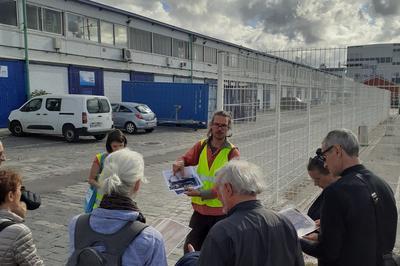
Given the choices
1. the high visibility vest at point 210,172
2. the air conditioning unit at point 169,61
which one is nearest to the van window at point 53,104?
the high visibility vest at point 210,172

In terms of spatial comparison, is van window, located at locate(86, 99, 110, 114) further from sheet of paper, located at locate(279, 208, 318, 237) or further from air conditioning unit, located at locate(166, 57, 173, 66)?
air conditioning unit, located at locate(166, 57, 173, 66)

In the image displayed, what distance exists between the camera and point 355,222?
7.64 ft

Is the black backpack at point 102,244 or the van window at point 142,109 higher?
the van window at point 142,109

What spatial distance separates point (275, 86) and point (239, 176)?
4.44 metres

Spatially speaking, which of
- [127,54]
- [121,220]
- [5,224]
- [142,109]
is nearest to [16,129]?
[142,109]

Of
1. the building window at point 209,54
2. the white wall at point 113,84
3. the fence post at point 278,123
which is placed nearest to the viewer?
the fence post at point 278,123

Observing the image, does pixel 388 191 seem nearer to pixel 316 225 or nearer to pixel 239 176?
pixel 316 225

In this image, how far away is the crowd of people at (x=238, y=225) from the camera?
190cm

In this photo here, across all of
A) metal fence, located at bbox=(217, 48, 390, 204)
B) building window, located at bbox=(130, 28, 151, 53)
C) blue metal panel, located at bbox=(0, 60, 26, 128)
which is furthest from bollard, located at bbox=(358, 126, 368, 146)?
building window, located at bbox=(130, 28, 151, 53)

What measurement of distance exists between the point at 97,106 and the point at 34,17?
7935 mm

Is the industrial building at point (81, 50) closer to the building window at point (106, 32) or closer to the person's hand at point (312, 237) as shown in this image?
the building window at point (106, 32)

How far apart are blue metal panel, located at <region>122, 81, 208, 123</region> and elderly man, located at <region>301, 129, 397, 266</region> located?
66.7 ft

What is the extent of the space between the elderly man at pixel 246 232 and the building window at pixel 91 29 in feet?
76.5

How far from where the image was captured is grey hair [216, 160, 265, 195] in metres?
2.03
